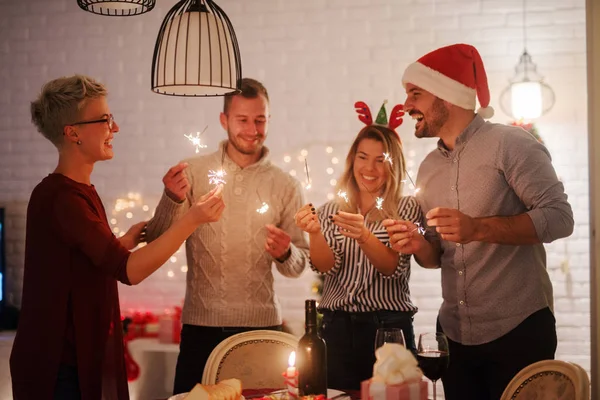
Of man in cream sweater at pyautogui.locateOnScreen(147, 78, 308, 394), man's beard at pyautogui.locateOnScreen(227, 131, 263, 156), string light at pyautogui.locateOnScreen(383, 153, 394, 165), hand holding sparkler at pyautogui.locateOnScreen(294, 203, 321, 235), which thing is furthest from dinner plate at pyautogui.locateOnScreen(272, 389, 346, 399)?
man's beard at pyautogui.locateOnScreen(227, 131, 263, 156)

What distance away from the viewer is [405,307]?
9.62 ft

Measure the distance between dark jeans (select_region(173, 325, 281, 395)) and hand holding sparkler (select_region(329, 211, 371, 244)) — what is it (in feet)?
2.19

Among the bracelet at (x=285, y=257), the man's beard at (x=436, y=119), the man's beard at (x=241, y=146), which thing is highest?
the man's beard at (x=436, y=119)

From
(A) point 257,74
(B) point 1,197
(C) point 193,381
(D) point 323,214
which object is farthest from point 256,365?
(B) point 1,197

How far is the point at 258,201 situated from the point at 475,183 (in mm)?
974

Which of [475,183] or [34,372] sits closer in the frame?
[34,372]

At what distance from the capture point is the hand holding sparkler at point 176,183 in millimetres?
2836

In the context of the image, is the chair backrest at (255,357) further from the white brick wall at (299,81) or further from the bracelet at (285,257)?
the white brick wall at (299,81)

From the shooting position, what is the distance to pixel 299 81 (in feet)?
15.2

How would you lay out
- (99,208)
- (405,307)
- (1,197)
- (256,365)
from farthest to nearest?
(1,197)
(405,307)
(256,365)
(99,208)

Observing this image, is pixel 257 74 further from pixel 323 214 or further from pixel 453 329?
pixel 453 329

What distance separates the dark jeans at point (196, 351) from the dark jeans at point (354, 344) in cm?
41

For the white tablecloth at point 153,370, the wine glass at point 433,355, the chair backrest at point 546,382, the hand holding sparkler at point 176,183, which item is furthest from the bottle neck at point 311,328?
the white tablecloth at point 153,370

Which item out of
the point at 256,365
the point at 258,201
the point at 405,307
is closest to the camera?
the point at 256,365
